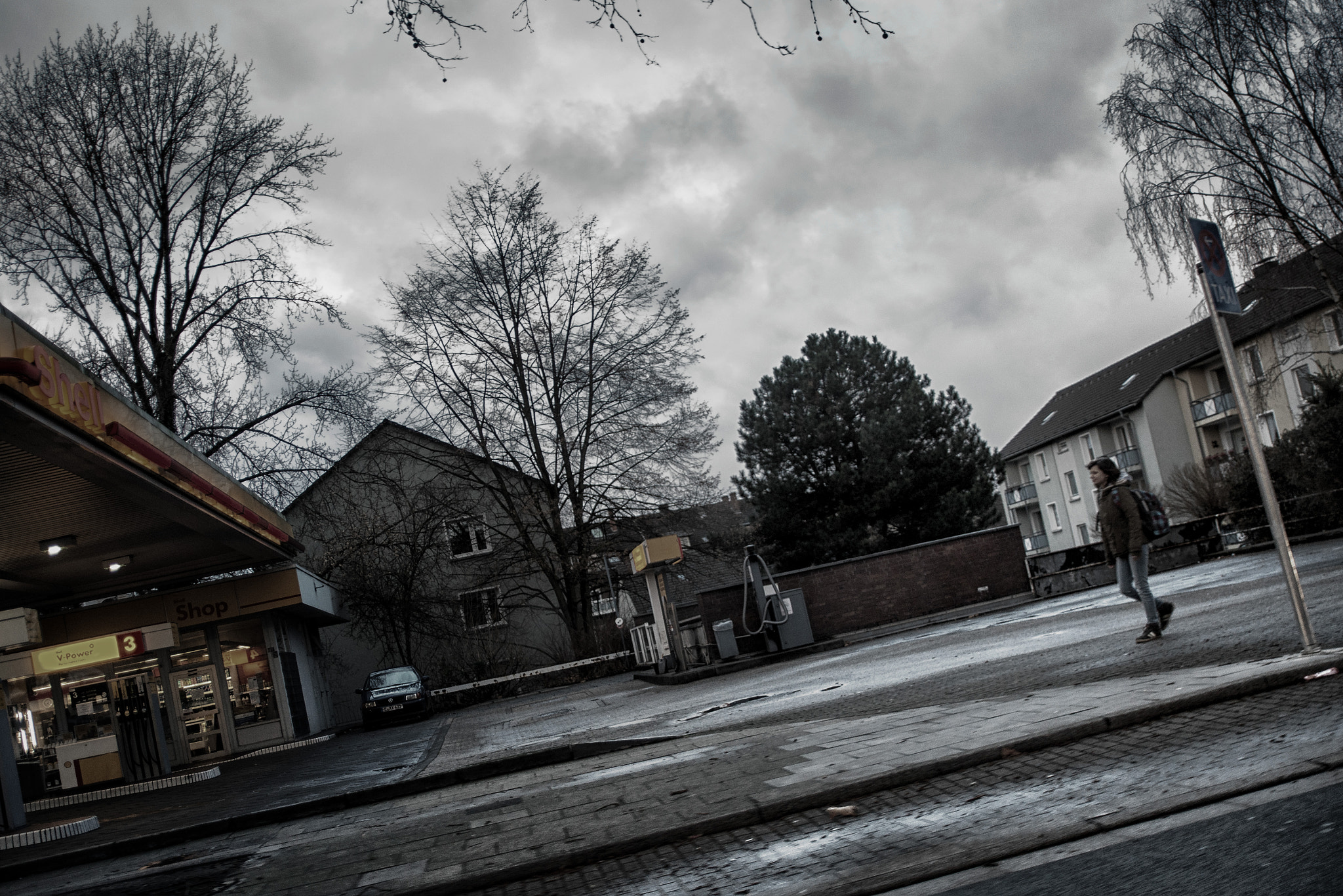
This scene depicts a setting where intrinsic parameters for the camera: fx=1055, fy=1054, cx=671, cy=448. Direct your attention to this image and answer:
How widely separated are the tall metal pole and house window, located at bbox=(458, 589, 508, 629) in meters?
26.7

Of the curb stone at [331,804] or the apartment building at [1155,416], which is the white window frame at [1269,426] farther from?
the curb stone at [331,804]

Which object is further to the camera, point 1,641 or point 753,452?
point 753,452

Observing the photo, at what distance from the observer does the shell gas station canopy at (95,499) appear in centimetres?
860

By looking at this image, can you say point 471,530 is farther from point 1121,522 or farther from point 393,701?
point 1121,522

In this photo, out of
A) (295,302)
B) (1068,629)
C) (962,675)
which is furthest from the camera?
(295,302)

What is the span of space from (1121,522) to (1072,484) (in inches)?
2116

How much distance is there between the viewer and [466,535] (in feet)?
110

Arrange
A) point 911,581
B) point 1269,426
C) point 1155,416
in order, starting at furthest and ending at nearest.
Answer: point 1155,416 → point 1269,426 → point 911,581

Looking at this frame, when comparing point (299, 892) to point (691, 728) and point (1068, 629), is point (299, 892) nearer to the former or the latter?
point (691, 728)

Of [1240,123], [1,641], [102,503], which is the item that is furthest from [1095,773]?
[1240,123]

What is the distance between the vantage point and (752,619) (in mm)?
23609

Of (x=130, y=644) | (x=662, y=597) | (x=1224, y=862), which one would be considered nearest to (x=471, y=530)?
(x=662, y=597)

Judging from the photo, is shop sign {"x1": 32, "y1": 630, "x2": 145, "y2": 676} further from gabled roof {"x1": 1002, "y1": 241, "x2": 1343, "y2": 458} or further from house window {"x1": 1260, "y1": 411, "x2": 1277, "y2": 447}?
house window {"x1": 1260, "y1": 411, "x2": 1277, "y2": 447}

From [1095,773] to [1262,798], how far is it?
954 millimetres
